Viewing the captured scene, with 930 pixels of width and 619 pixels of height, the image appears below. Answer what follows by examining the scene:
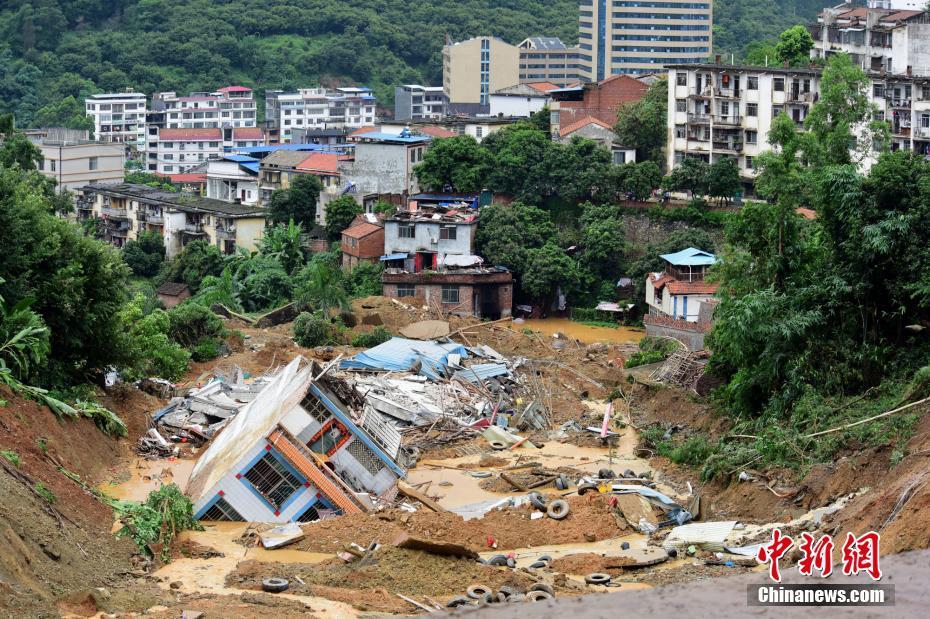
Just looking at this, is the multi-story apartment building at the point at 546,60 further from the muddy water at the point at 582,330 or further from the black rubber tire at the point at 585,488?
the black rubber tire at the point at 585,488

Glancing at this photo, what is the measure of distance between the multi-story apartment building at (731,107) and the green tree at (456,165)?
7370mm

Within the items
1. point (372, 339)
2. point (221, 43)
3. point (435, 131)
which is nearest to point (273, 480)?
point (372, 339)

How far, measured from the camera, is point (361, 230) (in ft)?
155

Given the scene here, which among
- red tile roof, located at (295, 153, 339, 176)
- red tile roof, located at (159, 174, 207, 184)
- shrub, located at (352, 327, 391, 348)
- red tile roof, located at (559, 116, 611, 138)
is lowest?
shrub, located at (352, 327, 391, 348)

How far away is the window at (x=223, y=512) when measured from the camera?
60.2ft

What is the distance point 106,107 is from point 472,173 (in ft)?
135

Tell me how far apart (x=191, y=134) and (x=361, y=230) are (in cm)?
3855

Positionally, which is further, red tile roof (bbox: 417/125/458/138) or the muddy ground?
red tile roof (bbox: 417/125/458/138)

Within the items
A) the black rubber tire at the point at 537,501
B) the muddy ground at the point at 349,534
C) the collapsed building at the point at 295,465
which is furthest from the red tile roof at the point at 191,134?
the black rubber tire at the point at 537,501

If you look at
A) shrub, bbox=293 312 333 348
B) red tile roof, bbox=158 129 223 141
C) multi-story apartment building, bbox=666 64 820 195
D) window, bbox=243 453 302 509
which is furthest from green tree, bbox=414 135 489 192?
red tile roof, bbox=158 129 223 141

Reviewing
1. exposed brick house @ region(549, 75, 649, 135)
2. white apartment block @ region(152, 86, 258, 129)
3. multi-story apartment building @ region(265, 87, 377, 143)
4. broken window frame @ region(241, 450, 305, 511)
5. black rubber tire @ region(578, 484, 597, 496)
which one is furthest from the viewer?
multi-story apartment building @ region(265, 87, 377, 143)

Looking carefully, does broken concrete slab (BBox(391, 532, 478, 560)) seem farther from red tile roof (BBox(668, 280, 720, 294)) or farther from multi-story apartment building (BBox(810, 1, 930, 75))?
multi-story apartment building (BBox(810, 1, 930, 75))

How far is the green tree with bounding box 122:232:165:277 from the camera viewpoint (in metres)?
54.7

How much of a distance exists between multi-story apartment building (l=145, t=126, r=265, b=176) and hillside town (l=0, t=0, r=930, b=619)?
32048 millimetres
